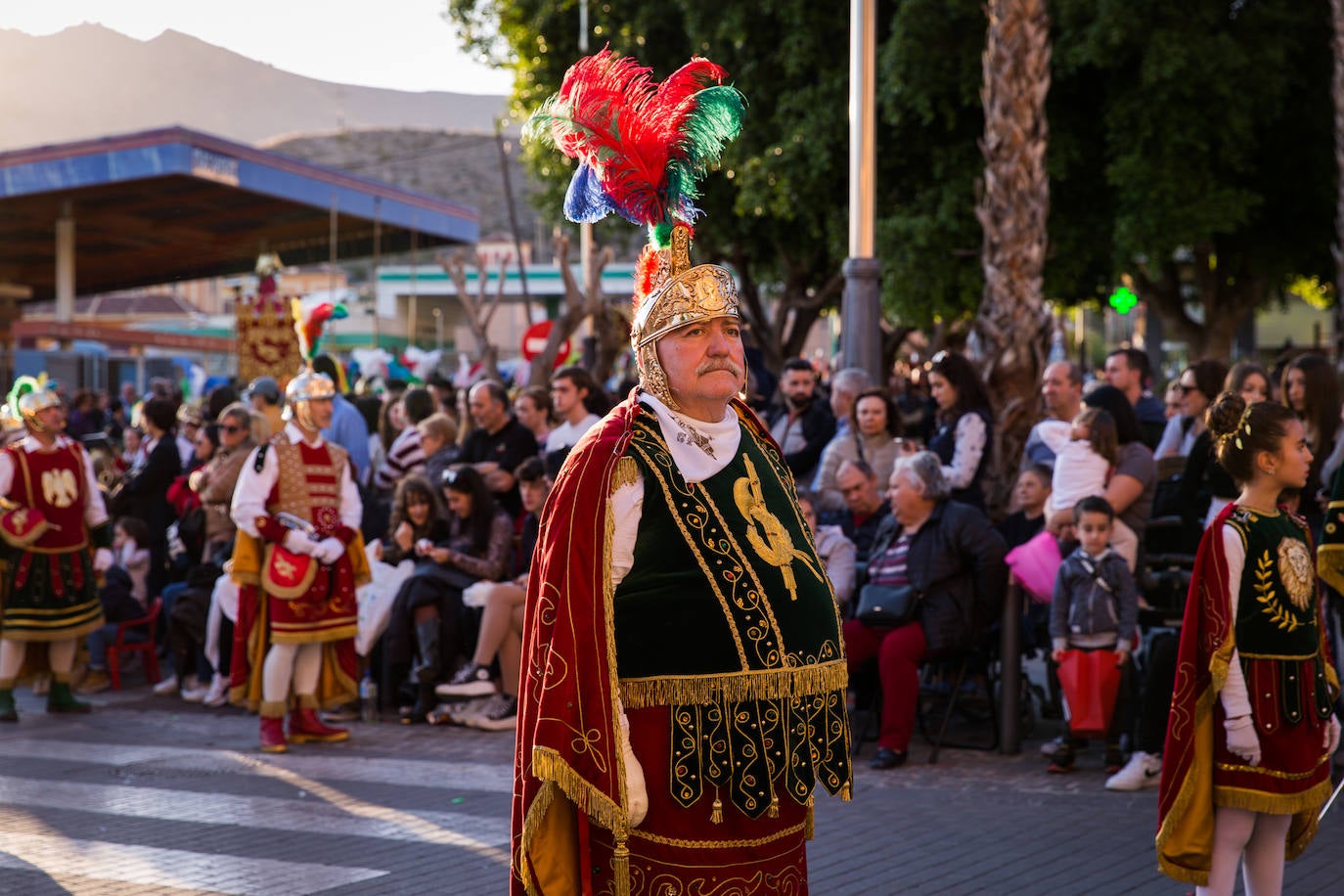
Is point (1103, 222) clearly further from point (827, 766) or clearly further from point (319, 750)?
point (827, 766)

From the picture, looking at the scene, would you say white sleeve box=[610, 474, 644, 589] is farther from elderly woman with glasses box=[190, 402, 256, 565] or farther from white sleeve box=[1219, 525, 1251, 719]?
elderly woman with glasses box=[190, 402, 256, 565]

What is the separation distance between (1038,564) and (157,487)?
7470 millimetres

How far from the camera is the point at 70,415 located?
2147 cm

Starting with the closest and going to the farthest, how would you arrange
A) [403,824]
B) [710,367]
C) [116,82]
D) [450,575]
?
[710,367] < [403,824] < [450,575] < [116,82]

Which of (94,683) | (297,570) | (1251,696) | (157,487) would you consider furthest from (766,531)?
(157,487)

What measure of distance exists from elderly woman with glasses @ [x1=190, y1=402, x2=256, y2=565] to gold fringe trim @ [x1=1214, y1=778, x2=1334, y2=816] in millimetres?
7132

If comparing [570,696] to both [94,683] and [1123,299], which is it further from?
[1123,299]

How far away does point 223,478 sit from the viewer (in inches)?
420

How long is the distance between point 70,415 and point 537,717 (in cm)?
1939


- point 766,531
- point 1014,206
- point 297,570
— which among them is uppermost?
point 1014,206

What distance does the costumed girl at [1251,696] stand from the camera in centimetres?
517

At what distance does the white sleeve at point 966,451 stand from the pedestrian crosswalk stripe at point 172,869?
4568mm

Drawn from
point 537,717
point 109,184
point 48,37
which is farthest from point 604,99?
point 109,184

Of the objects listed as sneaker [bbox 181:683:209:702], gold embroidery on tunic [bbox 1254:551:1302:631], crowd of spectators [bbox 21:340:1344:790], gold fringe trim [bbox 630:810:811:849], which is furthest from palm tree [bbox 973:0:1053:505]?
gold fringe trim [bbox 630:810:811:849]
